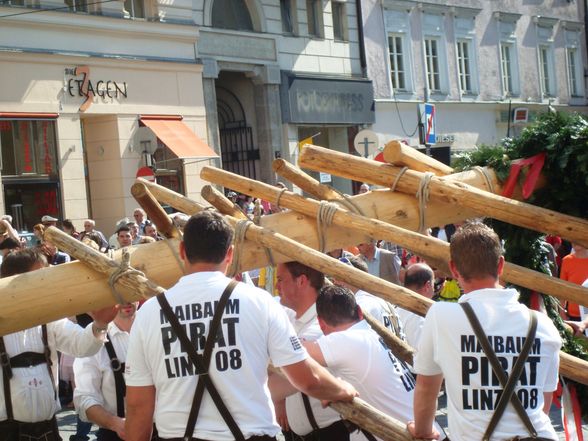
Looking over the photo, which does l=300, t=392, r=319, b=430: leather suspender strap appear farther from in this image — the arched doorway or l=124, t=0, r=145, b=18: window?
the arched doorway

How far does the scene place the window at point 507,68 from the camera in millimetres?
34562

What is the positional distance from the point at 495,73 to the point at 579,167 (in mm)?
28948

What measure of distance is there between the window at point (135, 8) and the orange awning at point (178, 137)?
225 cm

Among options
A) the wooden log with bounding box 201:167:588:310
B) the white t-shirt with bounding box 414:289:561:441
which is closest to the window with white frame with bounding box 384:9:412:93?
the wooden log with bounding box 201:167:588:310

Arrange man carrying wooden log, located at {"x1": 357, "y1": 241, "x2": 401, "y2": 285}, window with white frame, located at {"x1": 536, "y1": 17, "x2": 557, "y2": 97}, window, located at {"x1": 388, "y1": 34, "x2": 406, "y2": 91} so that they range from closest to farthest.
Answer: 1. man carrying wooden log, located at {"x1": 357, "y1": 241, "x2": 401, "y2": 285}
2. window, located at {"x1": 388, "y1": 34, "x2": 406, "y2": 91}
3. window with white frame, located at {"x1": 536, "y1": 17, "x2": 557, "y2": 97}

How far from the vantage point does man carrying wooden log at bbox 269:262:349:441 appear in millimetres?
5770

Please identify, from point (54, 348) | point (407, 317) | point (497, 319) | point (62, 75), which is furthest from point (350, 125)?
point (497, 319)

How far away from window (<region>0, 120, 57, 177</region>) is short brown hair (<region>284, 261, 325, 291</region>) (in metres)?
14.9

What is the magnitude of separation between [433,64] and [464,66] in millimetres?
1748

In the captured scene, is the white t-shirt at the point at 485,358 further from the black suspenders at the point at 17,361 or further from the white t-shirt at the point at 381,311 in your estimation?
the black suspenders at the point at 17,361

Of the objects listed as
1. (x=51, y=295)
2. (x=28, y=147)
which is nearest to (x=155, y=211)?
(x=51, y=295)

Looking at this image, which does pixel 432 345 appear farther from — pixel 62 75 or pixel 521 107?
pixel 521 107

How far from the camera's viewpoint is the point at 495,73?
34.1 meters

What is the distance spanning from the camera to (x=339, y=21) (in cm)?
2867
